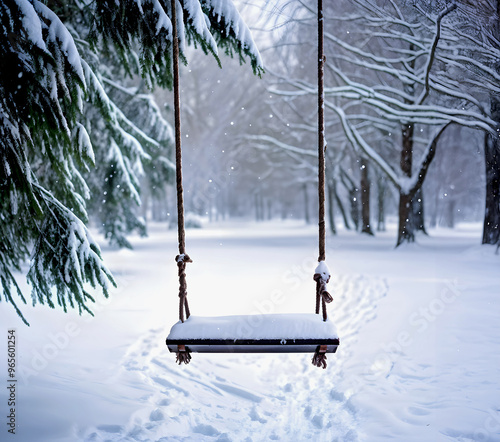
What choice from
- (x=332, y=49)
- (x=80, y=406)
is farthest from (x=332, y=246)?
(x=80, y=406)

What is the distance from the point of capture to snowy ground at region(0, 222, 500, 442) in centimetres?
362

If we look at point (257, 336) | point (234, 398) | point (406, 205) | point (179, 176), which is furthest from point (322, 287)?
point (406, 205)

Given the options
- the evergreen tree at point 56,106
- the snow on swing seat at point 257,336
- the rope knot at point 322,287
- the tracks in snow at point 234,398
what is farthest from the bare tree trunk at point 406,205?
the snow on swing seat at point 257,336

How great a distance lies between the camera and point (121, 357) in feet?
16.9

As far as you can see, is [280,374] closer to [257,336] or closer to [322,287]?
[322,287]

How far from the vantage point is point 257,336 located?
2.96 m

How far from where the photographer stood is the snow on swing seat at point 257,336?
2936mm

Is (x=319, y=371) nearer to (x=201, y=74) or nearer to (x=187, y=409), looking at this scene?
(x=187, y=409)

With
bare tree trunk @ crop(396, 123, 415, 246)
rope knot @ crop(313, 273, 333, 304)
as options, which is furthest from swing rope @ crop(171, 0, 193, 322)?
bare tree trunk @ crop(396, 123, 415, 246)

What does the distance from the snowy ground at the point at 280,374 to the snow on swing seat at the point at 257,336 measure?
100 centimetres

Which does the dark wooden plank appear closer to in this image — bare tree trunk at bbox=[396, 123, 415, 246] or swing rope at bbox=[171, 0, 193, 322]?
swing rope at bbox=[171, 0, 193, 322]

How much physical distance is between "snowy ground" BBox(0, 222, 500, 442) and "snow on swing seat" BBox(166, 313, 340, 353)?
3.27 feet

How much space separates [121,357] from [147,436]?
5.97 feet

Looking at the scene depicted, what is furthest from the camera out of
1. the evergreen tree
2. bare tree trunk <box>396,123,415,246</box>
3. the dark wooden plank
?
bare tree trunk <box>396,123,415,246</box>
